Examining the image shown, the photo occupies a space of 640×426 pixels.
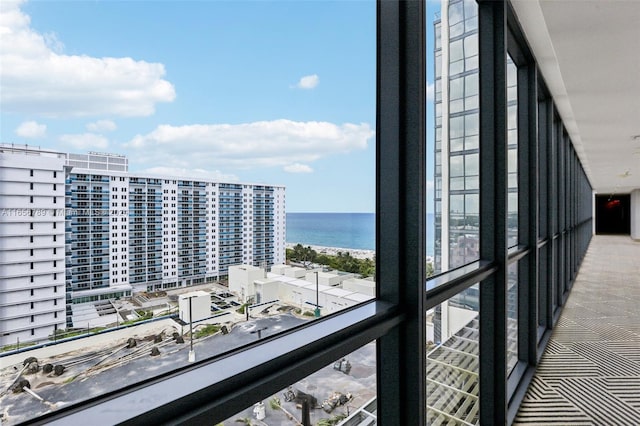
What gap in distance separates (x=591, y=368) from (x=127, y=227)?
3605mm

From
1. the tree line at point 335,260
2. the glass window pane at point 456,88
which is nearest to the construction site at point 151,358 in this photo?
the tree line at point 335,260

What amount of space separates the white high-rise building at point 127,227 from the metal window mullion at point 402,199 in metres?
0.50

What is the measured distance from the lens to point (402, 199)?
1.21 meters

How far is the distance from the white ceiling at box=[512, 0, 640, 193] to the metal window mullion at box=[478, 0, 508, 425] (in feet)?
1.14

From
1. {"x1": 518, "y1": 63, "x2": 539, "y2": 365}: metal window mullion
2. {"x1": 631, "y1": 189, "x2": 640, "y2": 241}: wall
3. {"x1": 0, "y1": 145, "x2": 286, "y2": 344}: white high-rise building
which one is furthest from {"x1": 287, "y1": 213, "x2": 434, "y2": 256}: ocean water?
{"x1": 631, "y1": 189, "x2": 640, "y2": 241}: wall

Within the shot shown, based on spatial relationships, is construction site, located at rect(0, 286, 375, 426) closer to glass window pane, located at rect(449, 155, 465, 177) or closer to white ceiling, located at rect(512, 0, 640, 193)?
glass window pane, located at rect(449, 155, 465, 177)

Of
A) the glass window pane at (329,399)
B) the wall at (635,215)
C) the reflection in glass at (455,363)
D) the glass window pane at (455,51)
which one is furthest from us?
the wall at (635,215)

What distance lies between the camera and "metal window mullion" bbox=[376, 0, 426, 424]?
120 centimetres

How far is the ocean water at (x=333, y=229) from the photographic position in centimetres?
102

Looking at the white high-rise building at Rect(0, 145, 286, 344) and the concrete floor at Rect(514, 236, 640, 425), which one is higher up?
the white high-rise building at Rect(0, 145, 286, 344)

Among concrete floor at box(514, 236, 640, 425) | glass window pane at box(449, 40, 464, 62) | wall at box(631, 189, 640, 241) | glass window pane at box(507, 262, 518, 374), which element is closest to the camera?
glass window pane at box(449, 40, 464, 62)

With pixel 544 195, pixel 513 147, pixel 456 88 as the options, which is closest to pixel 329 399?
pixel 456 88

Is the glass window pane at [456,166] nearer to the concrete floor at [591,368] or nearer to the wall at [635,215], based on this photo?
the concrete floor at [591,368]

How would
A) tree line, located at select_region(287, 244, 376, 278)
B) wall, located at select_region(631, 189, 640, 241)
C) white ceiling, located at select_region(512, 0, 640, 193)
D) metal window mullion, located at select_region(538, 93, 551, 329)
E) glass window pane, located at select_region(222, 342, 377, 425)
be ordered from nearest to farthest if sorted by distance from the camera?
glass window pane, located at select_region(222, 342, 377, 425) → tree line, located at select_region(287, 244, 376, 278) → white ceiling, located at select_region(512, 0, 640, 193) → metal window mullion, located at select_region(538, 93, 551, 329) → wall, located at select_region(631, 189, 640, 241)
